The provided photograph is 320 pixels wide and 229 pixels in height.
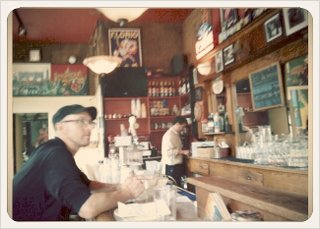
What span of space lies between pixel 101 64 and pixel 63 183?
731 mm

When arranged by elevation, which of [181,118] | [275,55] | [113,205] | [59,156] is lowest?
[113,205]

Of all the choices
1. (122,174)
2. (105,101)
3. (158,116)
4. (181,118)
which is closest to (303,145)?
(181,118)

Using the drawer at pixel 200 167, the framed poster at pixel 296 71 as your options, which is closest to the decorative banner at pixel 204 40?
the framed poster at pixel 296 71

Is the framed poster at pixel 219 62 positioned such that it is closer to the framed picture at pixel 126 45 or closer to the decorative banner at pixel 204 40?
the decorative banner at pixel 204 40

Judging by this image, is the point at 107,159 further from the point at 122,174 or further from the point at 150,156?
the point at 150,156

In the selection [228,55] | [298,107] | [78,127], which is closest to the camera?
[78,127]

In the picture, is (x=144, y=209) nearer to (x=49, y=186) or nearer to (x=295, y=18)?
(x=49, y=186)

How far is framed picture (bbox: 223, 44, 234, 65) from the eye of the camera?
7.64 feet

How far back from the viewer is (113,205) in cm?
178

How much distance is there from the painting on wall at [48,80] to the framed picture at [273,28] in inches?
48.1

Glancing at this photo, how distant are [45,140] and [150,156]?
62 centimetres

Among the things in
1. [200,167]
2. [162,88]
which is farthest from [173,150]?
[162,88]

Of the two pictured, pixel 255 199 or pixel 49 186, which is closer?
pixel 255 199

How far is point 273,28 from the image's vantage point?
2262 mm
